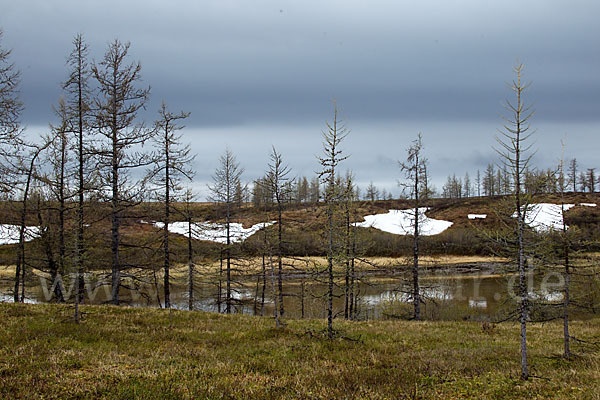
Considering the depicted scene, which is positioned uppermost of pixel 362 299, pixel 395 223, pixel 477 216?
pixel 477 216

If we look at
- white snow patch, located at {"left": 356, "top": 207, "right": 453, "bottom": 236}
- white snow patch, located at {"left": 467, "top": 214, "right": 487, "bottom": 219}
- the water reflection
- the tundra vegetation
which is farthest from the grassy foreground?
white snow patch, located at {"left": 467, "top": 214, "right": 487, "bottom": 219}

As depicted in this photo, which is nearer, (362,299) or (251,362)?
(251,362)

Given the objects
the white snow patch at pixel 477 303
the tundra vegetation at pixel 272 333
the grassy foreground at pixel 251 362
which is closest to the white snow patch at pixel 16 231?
the tundra vegetation at pixel 272 333

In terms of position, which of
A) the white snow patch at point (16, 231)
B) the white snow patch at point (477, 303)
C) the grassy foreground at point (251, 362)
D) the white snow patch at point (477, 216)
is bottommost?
the white snow patch at point (477, 303)

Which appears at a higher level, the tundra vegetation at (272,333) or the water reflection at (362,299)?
the tundra vegetation at (272,333)

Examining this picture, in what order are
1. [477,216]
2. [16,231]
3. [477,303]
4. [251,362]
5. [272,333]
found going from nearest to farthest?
1. [251,362]
2. [272,333]
3. [16,231]
4. [477,303]
5. [477,216]

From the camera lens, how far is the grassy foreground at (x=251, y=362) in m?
7.57

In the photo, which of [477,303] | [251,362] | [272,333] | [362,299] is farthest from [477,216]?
[251,362]

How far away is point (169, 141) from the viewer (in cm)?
2331

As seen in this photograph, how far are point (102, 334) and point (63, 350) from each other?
2731 millimetres

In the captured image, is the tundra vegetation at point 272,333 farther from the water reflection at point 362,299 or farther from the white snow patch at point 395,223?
the white snow patch at point 395,223

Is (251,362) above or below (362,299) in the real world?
above

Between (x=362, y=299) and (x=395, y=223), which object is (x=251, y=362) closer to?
(x=362, y=299)

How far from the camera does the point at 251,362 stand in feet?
33.3
